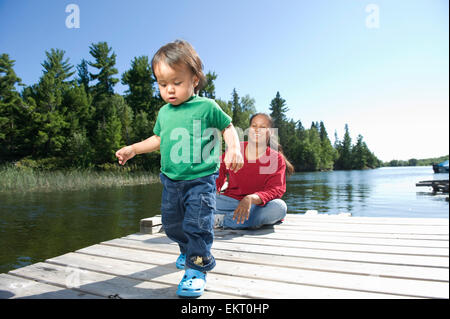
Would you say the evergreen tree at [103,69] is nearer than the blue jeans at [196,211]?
No

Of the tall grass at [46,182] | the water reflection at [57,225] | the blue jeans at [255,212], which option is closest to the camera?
the blue jeans at [255,212]

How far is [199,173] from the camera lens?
61.5 inches

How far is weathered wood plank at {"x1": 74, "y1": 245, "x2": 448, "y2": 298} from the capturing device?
56.7 inches

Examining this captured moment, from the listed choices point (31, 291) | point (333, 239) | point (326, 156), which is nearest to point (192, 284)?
point (31, 291)

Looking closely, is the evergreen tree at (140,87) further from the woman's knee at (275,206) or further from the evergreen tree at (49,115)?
Answer: the woman's knee at (275,206)

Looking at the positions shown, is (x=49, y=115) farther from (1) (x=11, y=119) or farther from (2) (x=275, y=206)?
(2) (x=275, y=206)

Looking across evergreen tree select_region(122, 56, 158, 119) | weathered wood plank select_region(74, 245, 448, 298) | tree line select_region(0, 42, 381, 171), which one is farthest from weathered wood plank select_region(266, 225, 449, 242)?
evergreen tree select_region(122, 56, 158, 119)

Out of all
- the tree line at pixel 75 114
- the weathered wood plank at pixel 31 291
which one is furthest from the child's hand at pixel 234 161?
the tree line at pixel 75 114

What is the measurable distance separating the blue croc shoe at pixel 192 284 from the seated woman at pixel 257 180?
1.41 m

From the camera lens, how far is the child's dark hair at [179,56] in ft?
4.93

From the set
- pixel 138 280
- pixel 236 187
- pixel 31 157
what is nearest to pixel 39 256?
pixel 236 187

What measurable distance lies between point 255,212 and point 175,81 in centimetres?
169

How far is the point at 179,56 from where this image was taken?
1506 mm

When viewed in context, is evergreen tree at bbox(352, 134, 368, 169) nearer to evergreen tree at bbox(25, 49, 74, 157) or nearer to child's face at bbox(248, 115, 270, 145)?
evergreen tree at bbox(25, 49, 74, 157)
